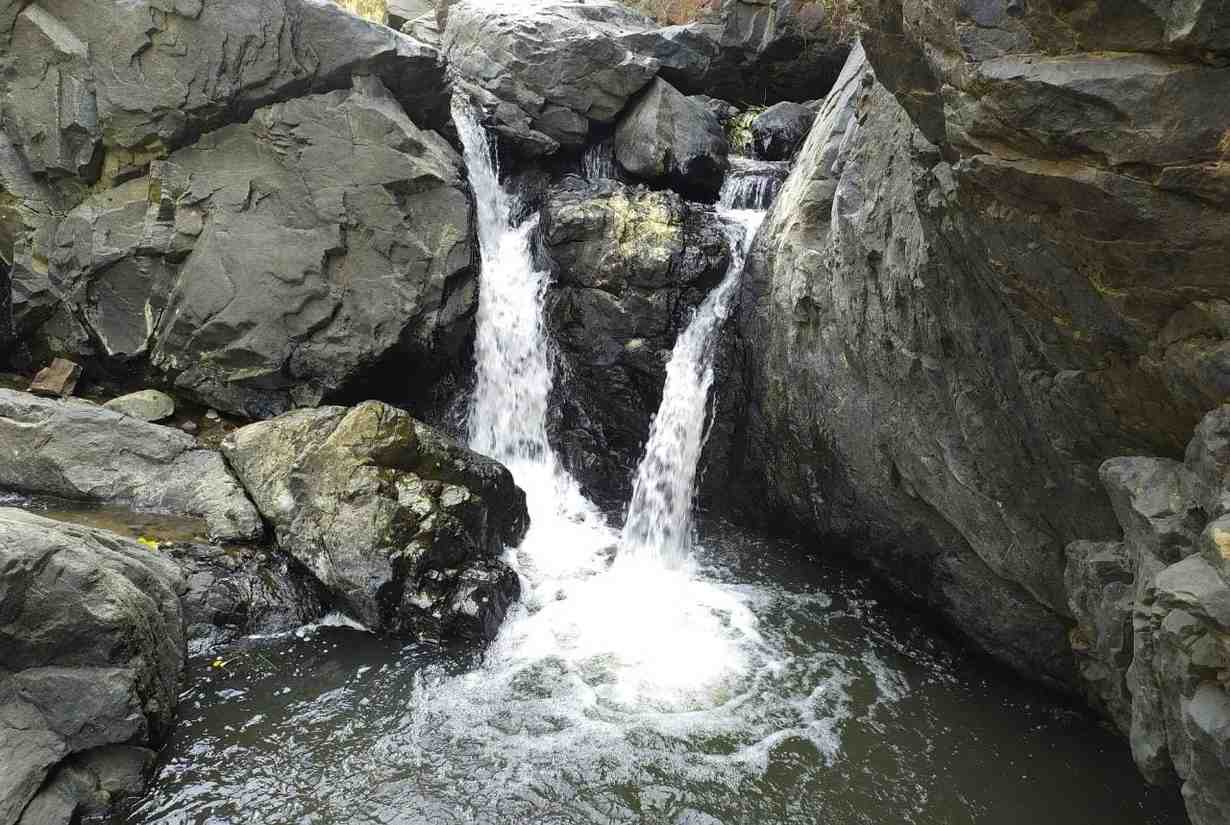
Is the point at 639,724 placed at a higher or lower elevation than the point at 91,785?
higher

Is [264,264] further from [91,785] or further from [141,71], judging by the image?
[91,785]

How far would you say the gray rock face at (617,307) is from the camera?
1066cm

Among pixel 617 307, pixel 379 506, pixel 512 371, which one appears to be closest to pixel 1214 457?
pixel 379 506

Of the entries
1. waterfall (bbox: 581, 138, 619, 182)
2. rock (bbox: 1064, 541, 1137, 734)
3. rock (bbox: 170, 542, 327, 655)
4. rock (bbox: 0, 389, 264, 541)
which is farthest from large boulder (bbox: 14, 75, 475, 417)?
rock (bbox: 1064, 541, 1137, 734)

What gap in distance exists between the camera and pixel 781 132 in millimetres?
13945

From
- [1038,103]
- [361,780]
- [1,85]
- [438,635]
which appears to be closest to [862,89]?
[1038,103]

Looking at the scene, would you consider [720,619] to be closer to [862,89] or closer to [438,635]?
[438,635]

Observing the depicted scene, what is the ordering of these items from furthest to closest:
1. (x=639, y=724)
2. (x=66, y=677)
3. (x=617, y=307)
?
(x=617, y=307), (x=639, y=724), (x=66, y=677)

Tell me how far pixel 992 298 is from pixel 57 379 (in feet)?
36.0

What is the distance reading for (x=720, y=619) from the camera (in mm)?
8352

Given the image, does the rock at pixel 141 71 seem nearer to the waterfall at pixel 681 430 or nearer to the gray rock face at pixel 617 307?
the gray rock face at pixel 617 307

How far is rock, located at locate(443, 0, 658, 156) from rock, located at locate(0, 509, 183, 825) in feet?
30.2

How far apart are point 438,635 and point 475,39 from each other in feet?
36.2

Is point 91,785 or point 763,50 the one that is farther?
point 763,50
